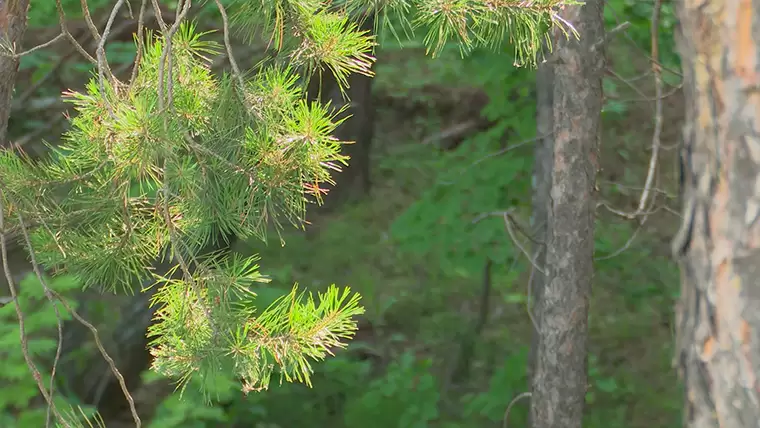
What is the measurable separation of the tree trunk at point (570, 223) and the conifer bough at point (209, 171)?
104cm

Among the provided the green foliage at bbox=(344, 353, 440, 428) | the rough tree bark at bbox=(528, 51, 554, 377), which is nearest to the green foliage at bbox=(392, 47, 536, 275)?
the rough tree bark at bbox=(528, 51, 554, 377)

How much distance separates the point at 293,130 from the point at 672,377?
5.73 m

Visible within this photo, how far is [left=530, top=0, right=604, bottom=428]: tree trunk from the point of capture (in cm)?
373

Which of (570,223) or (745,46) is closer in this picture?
(745,46)

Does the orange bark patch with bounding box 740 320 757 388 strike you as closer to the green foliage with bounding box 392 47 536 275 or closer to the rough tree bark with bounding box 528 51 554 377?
the rough tree bark with bounding box 528 51 554 377

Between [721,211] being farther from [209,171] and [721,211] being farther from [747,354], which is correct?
[209,171]

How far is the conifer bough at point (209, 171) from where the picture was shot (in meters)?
2.29

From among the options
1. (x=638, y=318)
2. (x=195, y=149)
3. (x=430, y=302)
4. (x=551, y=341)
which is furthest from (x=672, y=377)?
(x=195, y=149)

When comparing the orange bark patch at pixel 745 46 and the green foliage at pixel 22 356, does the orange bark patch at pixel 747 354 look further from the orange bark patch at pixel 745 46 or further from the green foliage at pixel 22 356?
the green foliage at pixel 22 356

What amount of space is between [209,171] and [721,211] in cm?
134

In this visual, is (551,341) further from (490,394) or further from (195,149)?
(195,149)

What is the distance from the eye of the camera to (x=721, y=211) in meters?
1.68

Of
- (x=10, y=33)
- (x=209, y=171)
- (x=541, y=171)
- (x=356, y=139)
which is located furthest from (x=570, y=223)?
(x=356, y=139)

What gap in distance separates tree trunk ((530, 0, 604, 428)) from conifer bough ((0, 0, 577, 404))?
3.40 feet
